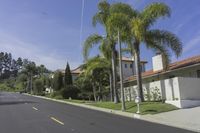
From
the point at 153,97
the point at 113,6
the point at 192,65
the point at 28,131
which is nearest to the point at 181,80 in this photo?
the point at 192,65

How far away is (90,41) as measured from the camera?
35688 mm

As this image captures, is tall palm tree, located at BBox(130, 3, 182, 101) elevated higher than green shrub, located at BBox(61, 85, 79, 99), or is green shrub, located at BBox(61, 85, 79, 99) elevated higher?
tall palm tree, located at BBox(130, 3, 182, 101)

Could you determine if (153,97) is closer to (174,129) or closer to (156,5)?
(156,5)

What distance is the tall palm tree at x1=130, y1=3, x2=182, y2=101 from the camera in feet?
96.9

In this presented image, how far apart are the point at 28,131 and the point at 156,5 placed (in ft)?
60.1

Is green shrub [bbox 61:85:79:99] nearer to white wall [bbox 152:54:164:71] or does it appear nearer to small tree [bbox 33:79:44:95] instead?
white wall [bbox 152:54:164:71]

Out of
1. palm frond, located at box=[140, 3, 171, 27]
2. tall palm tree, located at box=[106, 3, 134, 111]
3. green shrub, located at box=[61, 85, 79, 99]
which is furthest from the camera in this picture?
green shrub, located at box=[61, 85, 79, 99]

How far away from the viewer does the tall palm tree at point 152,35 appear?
96.9ft

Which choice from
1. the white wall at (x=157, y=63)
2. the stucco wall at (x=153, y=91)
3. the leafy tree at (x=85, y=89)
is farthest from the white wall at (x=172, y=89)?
the leafy tree at (x=85, y=89)

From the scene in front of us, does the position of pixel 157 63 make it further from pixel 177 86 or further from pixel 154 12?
pixel 177 86

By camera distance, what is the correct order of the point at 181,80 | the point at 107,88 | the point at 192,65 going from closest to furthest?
the point at 181,80 → the point at 192,65 → the point at 107,88

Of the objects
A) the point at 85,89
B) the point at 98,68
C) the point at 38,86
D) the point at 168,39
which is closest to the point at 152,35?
the point at 168,39

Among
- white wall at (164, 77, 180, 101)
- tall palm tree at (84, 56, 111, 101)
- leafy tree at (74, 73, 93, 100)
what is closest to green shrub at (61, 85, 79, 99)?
leafy tree at (74, 73, 93, 100)

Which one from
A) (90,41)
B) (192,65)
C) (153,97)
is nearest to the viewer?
(192,65)
